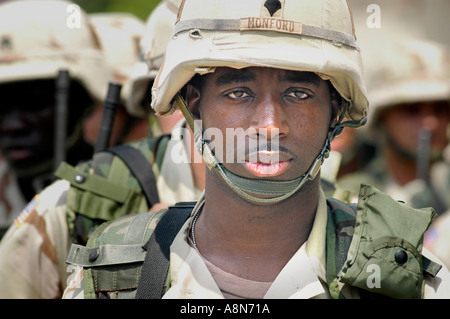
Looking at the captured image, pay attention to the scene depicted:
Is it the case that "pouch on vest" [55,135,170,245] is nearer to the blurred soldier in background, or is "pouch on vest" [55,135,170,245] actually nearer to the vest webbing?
the vest webbing

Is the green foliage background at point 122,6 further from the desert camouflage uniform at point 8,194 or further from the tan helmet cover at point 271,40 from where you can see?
the tan helmet cover at point 271,40

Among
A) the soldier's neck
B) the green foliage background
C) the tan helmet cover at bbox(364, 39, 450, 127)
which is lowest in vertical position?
the tan helmet cover at bbox(364, 39, 450, 127)

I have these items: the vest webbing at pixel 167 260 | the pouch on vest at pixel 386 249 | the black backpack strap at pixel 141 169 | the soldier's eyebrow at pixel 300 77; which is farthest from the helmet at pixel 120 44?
the pouch on vest at pixel 386 249

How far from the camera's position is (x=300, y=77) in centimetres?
345

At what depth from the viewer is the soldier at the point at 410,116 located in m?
9.35

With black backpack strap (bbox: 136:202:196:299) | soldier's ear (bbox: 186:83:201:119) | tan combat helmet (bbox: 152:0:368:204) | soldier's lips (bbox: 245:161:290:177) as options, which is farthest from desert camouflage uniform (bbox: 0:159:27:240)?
soldier's lips (bbox: 245:161:290:177)

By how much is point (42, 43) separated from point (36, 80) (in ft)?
0.98

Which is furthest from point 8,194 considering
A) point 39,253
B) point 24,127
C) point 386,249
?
point 386,249

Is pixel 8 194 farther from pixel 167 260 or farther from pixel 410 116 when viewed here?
pixel 410 116

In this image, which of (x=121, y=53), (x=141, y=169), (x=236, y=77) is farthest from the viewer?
(x=121, y=53)

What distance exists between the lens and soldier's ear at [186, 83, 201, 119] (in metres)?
3.72
